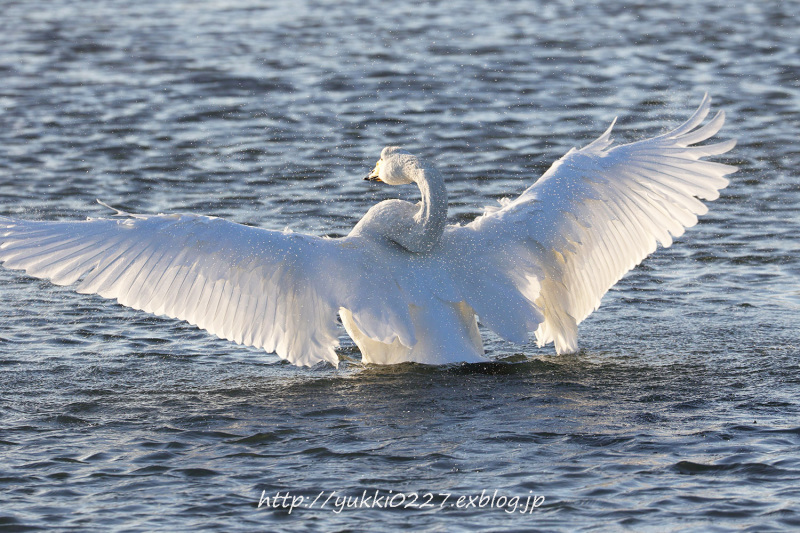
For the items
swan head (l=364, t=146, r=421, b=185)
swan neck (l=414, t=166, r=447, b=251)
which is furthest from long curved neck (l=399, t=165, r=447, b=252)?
swan head (l=364, t=146, r=421, b=185)

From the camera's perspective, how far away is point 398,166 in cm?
827

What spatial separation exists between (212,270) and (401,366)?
148cm

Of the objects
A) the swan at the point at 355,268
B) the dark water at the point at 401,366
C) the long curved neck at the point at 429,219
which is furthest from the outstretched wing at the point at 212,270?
the dark water at the point at 401,366

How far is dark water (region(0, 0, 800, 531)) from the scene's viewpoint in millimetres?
6227

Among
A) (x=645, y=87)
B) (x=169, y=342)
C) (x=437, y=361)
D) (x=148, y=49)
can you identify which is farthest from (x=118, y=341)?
(x=148, y=49)

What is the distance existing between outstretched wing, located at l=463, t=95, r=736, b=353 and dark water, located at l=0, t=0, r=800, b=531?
439 mm

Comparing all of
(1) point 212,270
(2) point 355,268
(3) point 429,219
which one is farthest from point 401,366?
(1) point 212,270

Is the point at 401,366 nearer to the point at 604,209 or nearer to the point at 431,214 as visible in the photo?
the point at 431,214

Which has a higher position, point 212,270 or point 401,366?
point 212,270

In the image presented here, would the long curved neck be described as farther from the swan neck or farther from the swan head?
the swan head

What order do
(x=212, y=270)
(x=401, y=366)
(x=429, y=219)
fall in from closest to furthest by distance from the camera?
(x=212, y=270) → (x=429, y=219) → (x=401, y=366)

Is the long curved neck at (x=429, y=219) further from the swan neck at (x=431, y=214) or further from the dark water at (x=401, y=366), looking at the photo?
the dark water at (x=401, y=366)

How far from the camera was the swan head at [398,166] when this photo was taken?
816cm

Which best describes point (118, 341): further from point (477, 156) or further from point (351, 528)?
point (477, 156)
